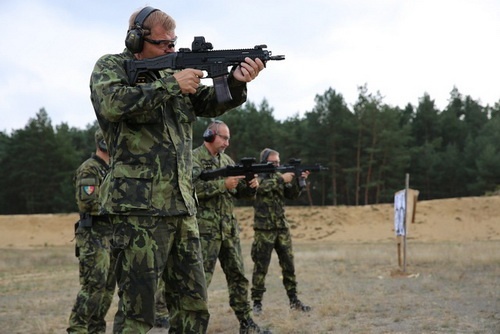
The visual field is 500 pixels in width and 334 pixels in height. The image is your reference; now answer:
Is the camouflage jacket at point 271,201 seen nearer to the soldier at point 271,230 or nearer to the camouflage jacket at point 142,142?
the soldier at point 271,230

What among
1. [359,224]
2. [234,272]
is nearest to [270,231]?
[234,272]

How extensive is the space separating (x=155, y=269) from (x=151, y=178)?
52cm

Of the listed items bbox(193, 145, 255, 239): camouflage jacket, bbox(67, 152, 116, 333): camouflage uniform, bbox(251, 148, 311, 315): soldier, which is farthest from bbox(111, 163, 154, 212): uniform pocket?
bbox(251, 148, 311, 315): soldier

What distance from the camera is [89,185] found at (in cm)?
649

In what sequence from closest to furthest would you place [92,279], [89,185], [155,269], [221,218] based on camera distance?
[155,269] < [92,279] < [89,185] < [221,218]

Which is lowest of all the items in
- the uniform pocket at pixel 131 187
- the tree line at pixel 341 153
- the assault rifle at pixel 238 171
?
the uniform pocket at pixel 131 187

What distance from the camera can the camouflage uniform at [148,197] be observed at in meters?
3.46

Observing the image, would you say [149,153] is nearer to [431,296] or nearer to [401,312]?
[401,312]

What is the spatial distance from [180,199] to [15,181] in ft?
193

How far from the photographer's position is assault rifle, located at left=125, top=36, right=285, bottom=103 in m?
3.71

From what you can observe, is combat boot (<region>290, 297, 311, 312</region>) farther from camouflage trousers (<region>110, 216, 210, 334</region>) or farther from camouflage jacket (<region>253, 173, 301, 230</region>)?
camouflage trousers (<region>110, 216, 210, 334</region>)

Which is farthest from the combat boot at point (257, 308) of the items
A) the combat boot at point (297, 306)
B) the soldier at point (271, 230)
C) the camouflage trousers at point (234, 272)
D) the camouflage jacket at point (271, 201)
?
the camouflage trousers at point (234, 272)

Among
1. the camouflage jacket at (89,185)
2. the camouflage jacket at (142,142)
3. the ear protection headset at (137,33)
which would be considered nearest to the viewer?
the camouflage jacket at (142,142)

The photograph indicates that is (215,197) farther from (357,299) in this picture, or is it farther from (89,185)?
(357,299)
